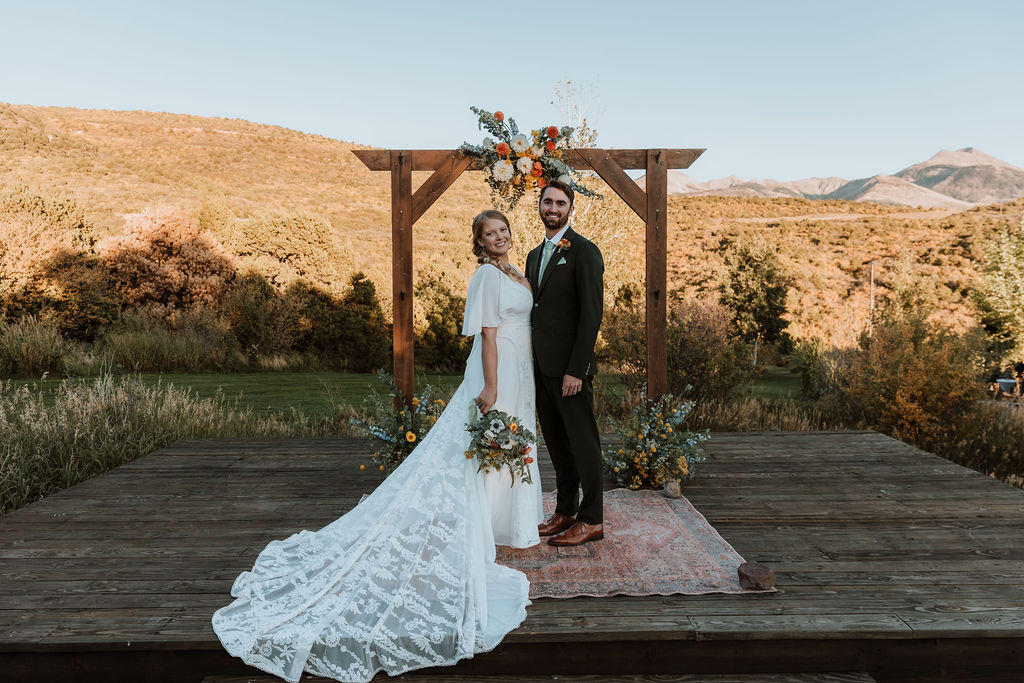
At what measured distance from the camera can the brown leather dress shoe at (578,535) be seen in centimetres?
310

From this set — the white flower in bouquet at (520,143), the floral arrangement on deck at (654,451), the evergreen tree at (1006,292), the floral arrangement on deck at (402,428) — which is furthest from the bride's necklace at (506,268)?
the evergreen tree at (1006,292)

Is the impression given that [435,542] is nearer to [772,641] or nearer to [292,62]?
[772,641]

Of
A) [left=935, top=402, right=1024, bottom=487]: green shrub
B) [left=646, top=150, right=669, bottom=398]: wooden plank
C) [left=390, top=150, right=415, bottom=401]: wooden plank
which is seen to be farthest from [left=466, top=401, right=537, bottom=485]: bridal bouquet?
[left=935, top=402, right=1024, bottom=487]: green shrub

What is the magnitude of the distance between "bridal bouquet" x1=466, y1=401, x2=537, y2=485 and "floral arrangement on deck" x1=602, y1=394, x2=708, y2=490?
1395mm

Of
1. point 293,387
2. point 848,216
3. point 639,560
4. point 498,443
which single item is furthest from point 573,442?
point 848,216

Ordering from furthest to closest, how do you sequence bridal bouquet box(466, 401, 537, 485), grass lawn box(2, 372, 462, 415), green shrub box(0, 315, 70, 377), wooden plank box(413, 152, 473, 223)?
1. green shrub box(0, 315, 70, 377)
2. grass lawn box(2, 372, 462, 415)
3. wooden plank box(413, 152, 473, 223)
4. bridal bouquet box(466, 401, 537, 485)

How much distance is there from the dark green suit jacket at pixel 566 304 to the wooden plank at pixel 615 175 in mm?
1505

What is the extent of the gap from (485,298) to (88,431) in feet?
13.0

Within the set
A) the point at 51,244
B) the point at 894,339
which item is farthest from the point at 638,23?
the point at 51,244

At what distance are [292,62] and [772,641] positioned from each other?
27.7 m

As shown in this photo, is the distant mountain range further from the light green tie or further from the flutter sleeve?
the flutter sleeve

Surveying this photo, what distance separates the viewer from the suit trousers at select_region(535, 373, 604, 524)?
10.1ft

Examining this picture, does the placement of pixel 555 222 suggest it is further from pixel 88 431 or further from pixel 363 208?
pixel 363 208

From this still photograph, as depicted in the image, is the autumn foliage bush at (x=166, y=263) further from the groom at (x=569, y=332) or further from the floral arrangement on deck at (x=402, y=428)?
the groom at (x=569, y=332)
